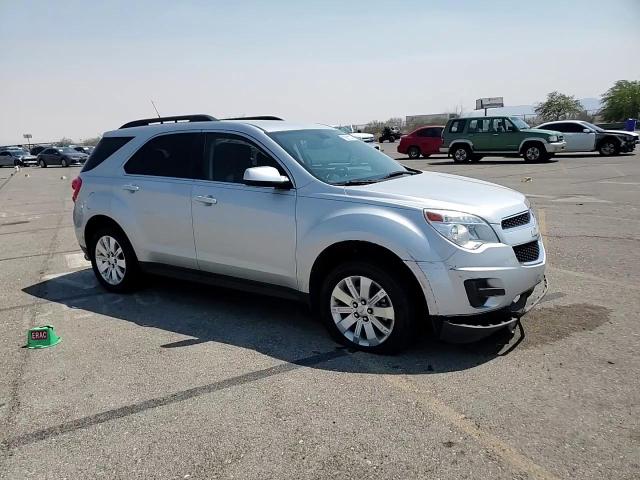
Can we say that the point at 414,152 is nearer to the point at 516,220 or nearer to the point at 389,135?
the point at 516,220

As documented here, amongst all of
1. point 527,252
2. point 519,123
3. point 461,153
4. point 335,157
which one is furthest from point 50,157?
point 527,252

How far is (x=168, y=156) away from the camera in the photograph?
218 inches

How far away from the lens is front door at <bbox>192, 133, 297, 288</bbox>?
14.9 ft

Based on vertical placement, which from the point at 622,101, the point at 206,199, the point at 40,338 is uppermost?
the point at 622,101

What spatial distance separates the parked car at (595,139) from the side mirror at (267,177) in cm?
2357

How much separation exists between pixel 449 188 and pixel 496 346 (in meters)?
1.30

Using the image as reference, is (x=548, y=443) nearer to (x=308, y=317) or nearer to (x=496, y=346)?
(x=496, y=346)

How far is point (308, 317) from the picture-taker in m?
5.17

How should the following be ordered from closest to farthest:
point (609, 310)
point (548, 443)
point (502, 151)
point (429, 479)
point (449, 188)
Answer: point (429, 479)
point (548, 443)
point (449, 188)
point (609, 310)
point (502, 151)

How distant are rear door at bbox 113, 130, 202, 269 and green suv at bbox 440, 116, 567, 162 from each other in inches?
789

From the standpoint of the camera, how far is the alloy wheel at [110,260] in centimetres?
597

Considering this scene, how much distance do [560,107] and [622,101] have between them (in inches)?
554

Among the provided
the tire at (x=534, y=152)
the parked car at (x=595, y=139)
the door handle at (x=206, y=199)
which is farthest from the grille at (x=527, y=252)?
the parked car at (x=595, y=139)

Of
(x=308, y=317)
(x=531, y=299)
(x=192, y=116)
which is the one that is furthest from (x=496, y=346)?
(x=192, y=116)
